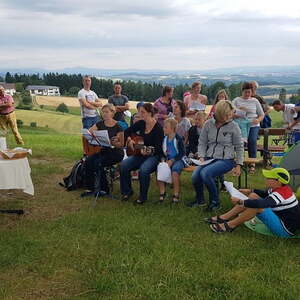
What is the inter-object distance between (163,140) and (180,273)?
2.77 meters

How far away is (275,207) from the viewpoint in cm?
459

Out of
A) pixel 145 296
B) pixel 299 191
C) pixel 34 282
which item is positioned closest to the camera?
pixel 145 296

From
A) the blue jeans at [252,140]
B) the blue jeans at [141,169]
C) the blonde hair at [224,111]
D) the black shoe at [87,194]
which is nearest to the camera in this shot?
the blonde hair at [224,111]

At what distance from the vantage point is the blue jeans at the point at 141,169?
6.14m

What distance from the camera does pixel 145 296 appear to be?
352 cm

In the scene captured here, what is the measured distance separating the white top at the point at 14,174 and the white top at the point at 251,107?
446 centimetres

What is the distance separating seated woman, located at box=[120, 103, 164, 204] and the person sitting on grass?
5.03ft

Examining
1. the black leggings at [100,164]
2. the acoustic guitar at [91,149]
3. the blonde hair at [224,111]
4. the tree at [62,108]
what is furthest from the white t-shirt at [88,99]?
the tree at [62,108]

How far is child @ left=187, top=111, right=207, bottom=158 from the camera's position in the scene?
269 inches

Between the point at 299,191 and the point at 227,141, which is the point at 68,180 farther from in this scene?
the point at 299,191

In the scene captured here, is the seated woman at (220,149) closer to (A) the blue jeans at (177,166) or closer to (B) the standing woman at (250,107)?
(A) the blue jeans at (177,166)

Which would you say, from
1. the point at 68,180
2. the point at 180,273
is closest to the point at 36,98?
the point at 68,180

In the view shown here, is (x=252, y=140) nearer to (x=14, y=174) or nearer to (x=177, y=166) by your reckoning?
(x=177, y=166)

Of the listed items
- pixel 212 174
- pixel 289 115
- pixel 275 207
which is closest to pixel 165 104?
pixel 212 174
